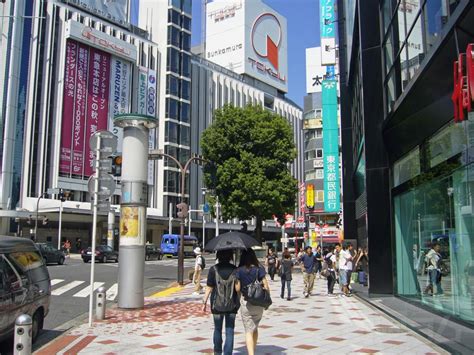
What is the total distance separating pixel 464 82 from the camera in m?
6.04

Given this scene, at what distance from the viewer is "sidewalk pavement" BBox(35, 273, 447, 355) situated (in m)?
8.00

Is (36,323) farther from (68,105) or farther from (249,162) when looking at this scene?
(68,105)

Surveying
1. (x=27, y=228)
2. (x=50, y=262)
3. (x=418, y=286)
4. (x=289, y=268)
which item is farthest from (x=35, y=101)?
(x=418, y=286)

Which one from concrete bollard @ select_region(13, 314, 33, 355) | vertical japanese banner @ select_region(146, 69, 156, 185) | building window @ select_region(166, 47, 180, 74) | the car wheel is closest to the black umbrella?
concrete bollard @ select_region(13, 314, 33, 355)

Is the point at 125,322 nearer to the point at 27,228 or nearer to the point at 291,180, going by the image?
the point at 291,180

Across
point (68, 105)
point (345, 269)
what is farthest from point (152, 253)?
point (345, 269)

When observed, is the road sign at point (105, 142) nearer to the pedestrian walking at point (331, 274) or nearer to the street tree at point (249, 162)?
the pedestrian walking at point (331, 274)

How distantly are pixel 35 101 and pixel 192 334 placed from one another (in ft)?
151

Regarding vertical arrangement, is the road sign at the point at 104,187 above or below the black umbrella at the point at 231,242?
above

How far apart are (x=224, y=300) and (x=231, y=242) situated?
819 millimetres

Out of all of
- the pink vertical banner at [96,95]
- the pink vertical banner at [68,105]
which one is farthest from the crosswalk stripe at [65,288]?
the pink vertical banner at [96,95]

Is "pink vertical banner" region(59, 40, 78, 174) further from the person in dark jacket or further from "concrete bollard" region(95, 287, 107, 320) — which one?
"concrete bollard" region(95, 287, 107, 320)

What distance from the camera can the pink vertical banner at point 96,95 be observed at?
5394 centimetres

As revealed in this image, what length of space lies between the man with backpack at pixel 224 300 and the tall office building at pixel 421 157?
3.63 m
